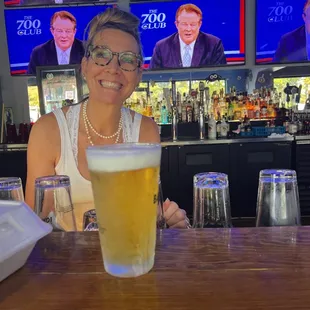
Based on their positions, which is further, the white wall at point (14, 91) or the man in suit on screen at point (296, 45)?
the white wall at point (14, 91)

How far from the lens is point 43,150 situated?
1601 mm

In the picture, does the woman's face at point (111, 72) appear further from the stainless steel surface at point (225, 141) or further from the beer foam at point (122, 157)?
the stainless steel surface at point (225, 141)

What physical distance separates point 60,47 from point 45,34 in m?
0.22

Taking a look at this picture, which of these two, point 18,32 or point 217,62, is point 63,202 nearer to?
point 217,62

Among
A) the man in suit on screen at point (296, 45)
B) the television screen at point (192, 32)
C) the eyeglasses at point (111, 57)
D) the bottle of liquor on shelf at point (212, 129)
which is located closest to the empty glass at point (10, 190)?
the eyeglasses at point (111, 57)

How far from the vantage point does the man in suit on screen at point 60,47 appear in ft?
13.7

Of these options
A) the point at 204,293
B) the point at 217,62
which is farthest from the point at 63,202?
the point at 217,62

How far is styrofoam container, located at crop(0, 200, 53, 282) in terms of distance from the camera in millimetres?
494

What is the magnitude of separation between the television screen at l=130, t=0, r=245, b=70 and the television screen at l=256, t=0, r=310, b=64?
221 mm

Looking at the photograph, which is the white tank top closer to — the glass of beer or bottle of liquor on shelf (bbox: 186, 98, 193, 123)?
the glass of beer

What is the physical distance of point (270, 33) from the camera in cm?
414

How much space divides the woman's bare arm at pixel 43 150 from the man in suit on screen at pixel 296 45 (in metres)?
3.31

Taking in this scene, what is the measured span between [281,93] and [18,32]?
10.6 feet

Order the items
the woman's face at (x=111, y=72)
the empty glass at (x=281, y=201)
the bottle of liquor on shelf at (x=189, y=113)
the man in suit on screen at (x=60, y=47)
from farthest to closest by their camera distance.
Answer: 1. the bottle of liquor on shelf at (x=189, y=113)
2. the man in suit on screen at (x=60, y=47)
3. the woman's face at (x=111, y=72)
4. the empty glass at (x=281, y=201)
